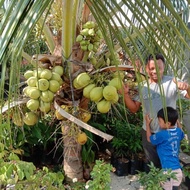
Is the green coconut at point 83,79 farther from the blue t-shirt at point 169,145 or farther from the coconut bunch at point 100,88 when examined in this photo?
the blue t-shirt at point 169,145

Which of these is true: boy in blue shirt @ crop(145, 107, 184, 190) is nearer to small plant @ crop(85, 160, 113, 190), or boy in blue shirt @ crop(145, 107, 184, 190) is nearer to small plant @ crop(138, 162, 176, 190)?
small plant @ crop(138, 162, 176, 190)

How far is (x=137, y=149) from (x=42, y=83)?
6.58ft

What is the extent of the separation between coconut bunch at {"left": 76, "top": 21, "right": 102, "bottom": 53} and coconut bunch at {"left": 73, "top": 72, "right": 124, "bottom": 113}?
14 cm

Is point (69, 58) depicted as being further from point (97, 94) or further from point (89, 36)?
point (97, 94)

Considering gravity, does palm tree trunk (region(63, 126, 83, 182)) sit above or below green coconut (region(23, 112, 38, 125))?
below

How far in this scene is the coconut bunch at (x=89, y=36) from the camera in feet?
3.64

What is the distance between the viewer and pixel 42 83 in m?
0.98

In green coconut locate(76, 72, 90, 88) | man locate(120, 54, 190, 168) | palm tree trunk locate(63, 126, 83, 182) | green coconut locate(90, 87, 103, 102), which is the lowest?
palm tree trunk locate(63, 126, 83, 182)

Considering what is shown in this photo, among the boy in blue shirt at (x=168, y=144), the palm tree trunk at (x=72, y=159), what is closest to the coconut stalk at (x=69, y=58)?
the palm tree trunk at (x=72, y=159)

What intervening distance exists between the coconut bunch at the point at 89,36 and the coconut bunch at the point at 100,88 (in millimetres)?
137

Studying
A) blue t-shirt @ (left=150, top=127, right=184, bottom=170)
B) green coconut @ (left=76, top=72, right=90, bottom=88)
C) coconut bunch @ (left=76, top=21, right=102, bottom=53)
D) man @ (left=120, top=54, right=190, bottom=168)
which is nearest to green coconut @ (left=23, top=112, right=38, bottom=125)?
green coconut @ (left=76, top=72, right=90, bottom=88)

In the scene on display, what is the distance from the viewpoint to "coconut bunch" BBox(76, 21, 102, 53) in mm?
1109

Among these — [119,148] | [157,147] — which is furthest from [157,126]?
[119,148]

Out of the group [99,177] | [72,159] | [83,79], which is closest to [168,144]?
[99,177]
